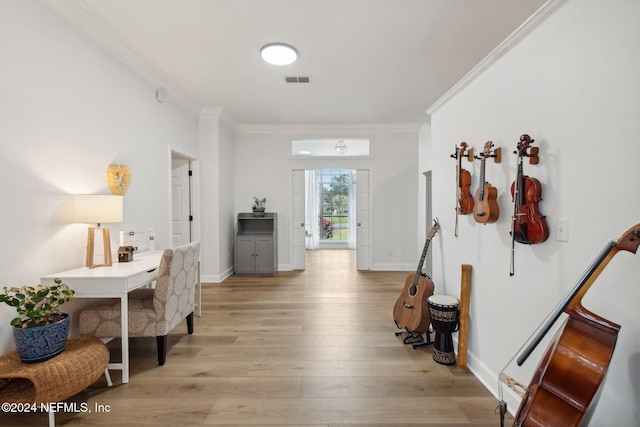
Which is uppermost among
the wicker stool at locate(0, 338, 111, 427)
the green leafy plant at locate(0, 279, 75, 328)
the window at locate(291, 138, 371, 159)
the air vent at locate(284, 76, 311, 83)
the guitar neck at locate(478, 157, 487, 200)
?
the air vent at locate(284, 76, 311, 83)

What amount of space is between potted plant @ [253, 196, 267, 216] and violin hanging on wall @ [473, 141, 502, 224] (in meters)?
4.10

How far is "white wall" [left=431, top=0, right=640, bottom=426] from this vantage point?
1197 mm

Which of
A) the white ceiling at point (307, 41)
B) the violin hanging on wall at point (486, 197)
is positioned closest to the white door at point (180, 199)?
the white ceiling at point (307, 41)

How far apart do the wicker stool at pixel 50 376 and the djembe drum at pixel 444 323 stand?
234cm

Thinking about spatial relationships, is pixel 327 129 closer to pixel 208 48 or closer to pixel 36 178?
pixel 208 48

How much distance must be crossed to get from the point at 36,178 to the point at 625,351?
3355mm

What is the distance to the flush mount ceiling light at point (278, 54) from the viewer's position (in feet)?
9.39

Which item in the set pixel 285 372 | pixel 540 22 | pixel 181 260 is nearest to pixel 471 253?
pixel 540 22

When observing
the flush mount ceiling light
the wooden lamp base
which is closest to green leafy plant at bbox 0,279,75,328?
the wooden lamp base

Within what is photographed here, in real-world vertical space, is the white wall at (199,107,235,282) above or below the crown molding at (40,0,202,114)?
below

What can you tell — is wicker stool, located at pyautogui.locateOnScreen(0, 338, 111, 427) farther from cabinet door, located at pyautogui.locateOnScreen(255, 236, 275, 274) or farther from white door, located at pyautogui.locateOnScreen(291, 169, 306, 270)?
white door, located at pyautogui.locateOnScreen(291, 169, 306, 270)

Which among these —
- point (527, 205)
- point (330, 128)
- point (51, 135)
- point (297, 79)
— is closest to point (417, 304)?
point (527, 205)

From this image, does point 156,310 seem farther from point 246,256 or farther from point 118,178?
point 246,256

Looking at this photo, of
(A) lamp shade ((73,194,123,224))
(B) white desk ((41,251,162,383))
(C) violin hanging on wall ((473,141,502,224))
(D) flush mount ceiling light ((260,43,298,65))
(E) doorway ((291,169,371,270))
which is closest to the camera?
(C) violin hanging on wall ((473,141,502,224))
